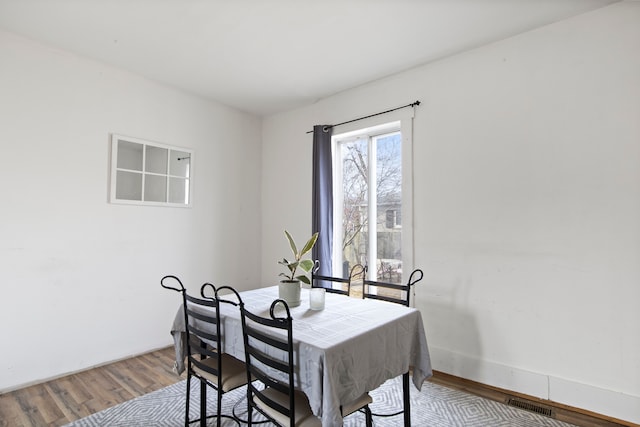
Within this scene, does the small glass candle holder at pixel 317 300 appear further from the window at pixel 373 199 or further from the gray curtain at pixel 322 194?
the gray curtain at pixel 322 194

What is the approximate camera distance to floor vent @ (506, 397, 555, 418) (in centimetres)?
222

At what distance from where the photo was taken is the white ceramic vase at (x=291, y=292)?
6.95 ft

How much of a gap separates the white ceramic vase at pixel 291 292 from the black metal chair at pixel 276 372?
0.39 metres

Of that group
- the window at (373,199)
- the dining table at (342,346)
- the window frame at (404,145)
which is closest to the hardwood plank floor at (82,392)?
the dining table at (342,346)

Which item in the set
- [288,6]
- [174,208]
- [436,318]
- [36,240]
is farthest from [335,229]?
[36,240]

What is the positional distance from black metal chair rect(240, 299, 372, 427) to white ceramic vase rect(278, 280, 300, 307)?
1.29 ft

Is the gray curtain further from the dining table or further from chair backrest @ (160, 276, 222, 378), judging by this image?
chair backrest @ (160, 276, 222, 378)

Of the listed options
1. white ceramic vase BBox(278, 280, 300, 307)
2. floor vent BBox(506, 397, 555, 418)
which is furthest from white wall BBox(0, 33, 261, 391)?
floor vent BBox(506, 397, 555, 418)

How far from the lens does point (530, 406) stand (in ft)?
7.58

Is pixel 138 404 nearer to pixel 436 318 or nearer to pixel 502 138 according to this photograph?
pixel 436 318

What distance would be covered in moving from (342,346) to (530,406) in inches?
68.6

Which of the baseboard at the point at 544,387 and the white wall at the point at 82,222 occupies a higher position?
the white wall at the point at 82,222

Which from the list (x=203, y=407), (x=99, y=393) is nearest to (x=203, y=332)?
(x=203, y=407)

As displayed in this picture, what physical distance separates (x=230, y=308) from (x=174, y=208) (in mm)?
1925
